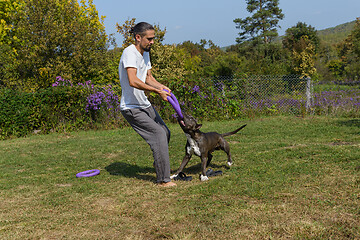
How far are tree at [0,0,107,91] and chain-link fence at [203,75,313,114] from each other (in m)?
8.17

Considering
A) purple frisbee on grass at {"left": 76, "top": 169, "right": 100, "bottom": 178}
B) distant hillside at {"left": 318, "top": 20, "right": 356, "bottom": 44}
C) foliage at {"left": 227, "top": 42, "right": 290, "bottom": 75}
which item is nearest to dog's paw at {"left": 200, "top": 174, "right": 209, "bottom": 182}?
purple frisbee on grass at {"left": 76, "top": 169, "right": 100, "bottom": 178}

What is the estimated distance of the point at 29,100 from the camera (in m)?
12.0

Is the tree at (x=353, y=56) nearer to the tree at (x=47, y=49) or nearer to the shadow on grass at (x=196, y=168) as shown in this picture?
the tree at (x=47, y=49)

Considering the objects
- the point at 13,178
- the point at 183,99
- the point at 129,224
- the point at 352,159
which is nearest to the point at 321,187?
the point at 352,159

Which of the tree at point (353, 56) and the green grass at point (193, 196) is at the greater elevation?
the tree at point (353, 56)

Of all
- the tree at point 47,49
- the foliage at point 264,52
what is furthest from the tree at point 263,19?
the tree at point 47,49

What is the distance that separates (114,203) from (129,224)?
2.64ft

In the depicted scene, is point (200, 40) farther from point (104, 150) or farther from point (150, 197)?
point (150, 197)

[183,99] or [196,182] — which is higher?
[183,99]

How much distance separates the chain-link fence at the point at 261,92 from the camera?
1352 cm

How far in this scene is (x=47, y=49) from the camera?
16.8 meters

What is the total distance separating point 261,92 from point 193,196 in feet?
33.7

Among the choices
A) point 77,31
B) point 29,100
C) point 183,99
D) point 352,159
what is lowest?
point 352,159

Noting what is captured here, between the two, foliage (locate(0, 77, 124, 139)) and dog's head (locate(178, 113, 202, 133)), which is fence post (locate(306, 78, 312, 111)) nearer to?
foliage (locate(0, 77, 124, 139))
